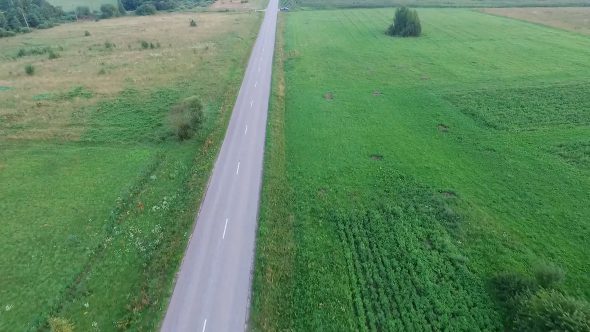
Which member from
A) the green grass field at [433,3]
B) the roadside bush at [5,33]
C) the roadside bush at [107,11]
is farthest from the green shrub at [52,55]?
the green grass field at [433,3]

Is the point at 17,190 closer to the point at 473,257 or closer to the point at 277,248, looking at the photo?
the point at 277,248

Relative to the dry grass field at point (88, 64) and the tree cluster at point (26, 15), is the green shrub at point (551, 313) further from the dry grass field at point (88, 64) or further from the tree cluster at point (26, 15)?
the tree cluster at point (26, 15)

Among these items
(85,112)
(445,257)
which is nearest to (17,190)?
(85,112)

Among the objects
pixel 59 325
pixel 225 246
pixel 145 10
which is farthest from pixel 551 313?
pixel 145 10

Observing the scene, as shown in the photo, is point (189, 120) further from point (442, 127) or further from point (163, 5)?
point (163, 5)

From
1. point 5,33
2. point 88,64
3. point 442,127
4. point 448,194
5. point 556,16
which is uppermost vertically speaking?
point 5,33
